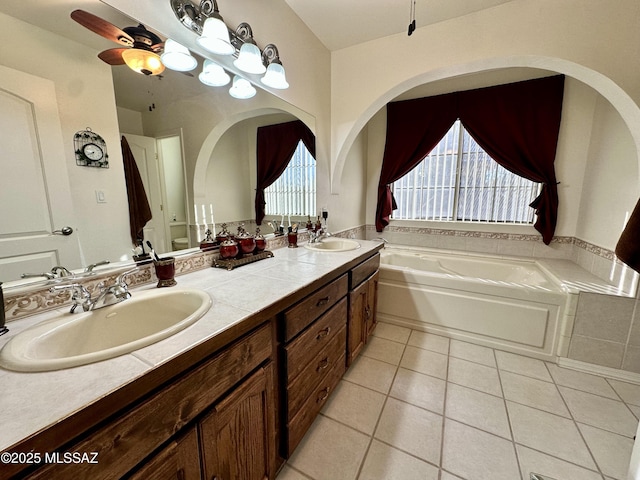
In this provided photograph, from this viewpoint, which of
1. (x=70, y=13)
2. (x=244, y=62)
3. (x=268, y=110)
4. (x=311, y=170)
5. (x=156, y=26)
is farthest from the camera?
(x=311, y=170)

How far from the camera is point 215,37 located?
4.13 ft

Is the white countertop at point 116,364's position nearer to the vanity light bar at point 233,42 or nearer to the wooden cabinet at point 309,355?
the wooden cabinet at point 309,355

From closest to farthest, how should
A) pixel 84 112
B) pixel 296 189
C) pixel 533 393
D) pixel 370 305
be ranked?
pixel 84 112, pixel 533 393, pixel 370 305, pixel 296 189

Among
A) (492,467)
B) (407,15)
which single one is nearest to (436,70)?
(407,15)

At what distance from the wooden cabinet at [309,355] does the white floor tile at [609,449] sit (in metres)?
1.33

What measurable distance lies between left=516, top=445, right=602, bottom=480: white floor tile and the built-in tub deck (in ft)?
3.15

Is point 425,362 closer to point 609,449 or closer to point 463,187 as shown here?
point 609,449

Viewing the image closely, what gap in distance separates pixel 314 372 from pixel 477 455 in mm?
906

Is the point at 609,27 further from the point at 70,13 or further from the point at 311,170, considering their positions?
the point at 70,13

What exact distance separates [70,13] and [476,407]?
2681 millimetres

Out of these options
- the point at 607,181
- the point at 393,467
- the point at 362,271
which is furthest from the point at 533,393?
the point at 607,181

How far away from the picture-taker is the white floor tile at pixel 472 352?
2.00m

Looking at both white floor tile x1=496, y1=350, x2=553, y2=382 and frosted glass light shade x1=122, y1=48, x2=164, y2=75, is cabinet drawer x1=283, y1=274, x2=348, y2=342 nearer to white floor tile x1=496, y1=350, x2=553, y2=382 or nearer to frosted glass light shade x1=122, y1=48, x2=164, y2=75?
frosted glass light shade x1=122, y1=48, x2=164, y2=75

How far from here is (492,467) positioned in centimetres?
121
